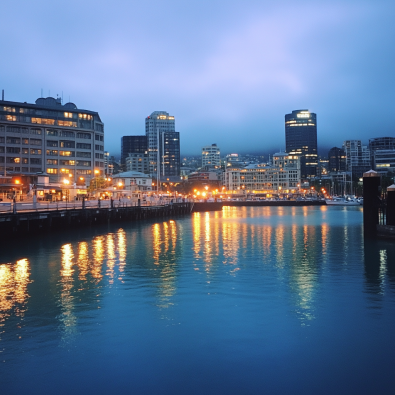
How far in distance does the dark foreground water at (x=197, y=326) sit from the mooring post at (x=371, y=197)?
32.3ft

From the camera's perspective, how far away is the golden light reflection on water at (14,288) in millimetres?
18781

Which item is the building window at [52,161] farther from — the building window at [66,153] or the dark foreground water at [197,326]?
the dark foreground water at [197,326]

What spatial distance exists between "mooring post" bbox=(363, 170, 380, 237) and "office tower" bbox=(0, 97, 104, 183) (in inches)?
3633

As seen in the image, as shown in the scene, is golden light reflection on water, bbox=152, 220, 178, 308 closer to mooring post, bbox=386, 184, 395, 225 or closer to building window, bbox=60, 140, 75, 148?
mooring post, bbox=386, 184, 395, 225

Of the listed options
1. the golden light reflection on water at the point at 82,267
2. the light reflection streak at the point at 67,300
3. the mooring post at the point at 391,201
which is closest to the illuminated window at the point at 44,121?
the golden light reflection on water at the point at 82,267

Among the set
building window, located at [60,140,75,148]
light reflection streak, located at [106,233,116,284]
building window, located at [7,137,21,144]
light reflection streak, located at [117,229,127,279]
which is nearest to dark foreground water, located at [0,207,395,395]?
light reflection streak, located at [106,233,116,284]

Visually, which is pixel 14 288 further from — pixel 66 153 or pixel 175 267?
A: pixel 66 153

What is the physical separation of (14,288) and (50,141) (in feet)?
369

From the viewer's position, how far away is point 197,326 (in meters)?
16.8

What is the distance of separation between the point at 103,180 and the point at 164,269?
9949cm

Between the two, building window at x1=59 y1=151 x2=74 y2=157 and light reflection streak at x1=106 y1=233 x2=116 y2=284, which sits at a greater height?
building window at x1=59 y1=151 x2=74 y2=157

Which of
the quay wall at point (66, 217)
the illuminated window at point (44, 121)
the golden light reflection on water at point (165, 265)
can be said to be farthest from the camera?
the illuminated window at point (44, 121)

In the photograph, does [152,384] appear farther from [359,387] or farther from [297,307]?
[297,307]

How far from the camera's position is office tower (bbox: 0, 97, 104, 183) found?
398 feet
